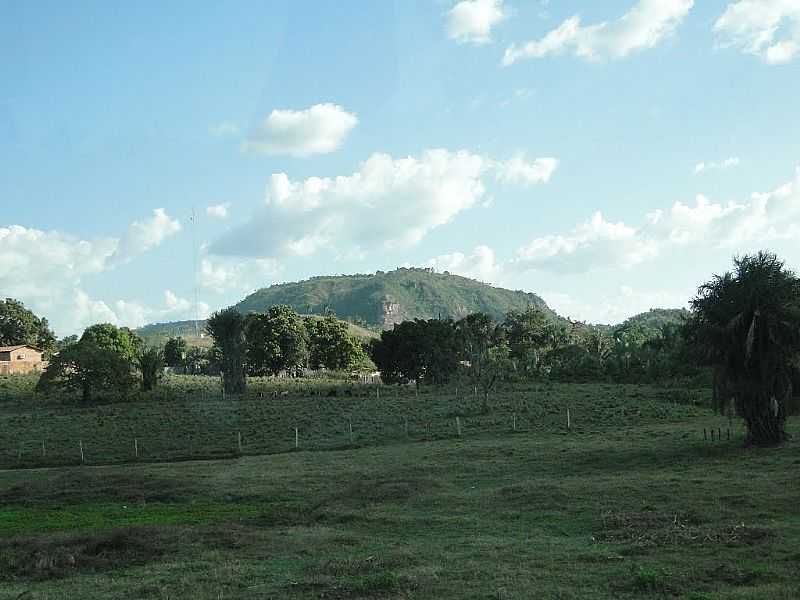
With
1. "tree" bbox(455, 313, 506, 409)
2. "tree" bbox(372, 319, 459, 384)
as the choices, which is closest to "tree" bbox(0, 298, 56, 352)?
"tree" bbox(372, 319, 459, 384)

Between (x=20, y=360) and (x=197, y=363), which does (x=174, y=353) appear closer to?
(x=197, y=363)

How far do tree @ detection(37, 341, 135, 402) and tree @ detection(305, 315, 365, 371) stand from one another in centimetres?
3698

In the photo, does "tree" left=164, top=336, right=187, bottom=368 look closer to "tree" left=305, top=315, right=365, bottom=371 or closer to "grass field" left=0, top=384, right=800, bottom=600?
"tree" left=305, top=315, right=365, bottom=371

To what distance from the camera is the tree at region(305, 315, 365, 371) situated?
328 ft

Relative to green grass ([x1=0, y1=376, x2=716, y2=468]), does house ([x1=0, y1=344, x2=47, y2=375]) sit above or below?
above

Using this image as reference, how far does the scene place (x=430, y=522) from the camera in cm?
1695

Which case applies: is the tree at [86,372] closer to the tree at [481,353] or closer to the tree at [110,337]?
the tree at [110,337]

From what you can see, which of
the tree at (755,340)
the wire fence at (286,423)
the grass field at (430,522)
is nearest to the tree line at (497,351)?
the tree at (755,340)

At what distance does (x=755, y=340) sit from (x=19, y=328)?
10431 centimetres

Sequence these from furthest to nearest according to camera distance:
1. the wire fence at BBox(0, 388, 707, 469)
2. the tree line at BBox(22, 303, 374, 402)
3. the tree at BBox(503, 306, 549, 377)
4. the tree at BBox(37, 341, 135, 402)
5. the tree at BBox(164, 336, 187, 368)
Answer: the tree at BBox(164, 336, 187, 368), the tree at BBox(503, 306, 549, 377), the tree line at BBox(22, 303, 374, 402), the tree at BBox(37, 341, 135, 402), the wire fence at BBox(0, 388, 707, 469)

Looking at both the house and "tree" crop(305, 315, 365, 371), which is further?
"tree" crop(305, 315, 365, 371)

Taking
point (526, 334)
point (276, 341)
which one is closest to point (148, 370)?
point (276, 341)

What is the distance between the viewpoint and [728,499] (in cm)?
1759

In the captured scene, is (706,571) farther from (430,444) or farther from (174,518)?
(430,444)
